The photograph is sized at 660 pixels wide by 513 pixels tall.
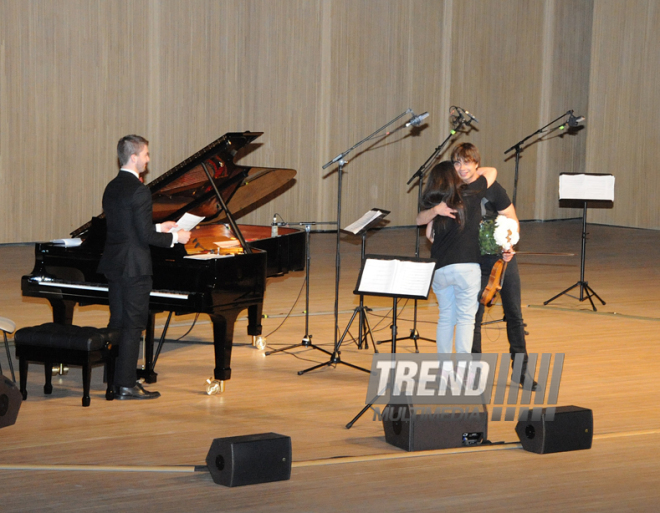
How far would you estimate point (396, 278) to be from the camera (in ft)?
15.3

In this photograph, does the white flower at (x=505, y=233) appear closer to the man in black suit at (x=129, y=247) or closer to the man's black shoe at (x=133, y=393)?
the man in black suit at (x=129, y=247)

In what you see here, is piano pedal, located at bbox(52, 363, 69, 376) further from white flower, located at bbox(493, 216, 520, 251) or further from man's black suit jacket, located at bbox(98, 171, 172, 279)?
white flower, located at bbox(493, 216, 520, 251)

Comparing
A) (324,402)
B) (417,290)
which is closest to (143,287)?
(324,402)

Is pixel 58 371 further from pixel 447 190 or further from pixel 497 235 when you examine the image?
→ pixel 497 235

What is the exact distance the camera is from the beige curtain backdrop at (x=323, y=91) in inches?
440

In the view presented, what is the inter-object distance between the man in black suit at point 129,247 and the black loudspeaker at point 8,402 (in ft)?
2.23

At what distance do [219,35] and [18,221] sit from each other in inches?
145

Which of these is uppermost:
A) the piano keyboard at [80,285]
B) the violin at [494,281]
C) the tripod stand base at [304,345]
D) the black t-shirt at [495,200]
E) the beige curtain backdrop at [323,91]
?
the beige curtain backdrop at [323,91]

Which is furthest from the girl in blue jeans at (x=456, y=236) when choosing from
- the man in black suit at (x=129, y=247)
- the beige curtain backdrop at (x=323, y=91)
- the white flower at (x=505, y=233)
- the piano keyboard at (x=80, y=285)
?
the beige curtain backdrop at (x=323, y=91)

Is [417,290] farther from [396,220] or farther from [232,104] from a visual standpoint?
[396,220]

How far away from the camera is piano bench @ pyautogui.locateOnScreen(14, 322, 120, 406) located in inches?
191

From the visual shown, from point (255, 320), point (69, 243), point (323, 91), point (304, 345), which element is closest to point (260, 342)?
point (255, 320)

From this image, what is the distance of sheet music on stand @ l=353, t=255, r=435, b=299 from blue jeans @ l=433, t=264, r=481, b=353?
330 millimetres

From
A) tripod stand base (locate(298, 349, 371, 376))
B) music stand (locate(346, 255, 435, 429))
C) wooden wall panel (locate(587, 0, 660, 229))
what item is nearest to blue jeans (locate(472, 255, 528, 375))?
music stand (locate(346, 255, 435, 429))
